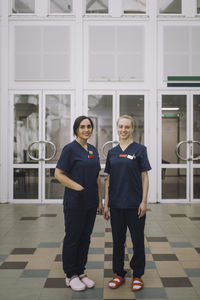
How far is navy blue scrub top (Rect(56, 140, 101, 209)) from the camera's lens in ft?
9.50

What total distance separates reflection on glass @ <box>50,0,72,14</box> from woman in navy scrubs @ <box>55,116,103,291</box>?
5116 millimetres

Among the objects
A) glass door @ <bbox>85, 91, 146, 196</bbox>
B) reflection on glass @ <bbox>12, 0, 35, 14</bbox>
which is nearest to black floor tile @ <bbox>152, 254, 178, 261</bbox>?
glass door @ <bbox>85, 91, 146, 196</bbox>

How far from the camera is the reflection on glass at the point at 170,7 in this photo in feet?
24.2

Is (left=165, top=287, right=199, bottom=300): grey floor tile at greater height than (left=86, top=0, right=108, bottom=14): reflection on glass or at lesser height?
lesser

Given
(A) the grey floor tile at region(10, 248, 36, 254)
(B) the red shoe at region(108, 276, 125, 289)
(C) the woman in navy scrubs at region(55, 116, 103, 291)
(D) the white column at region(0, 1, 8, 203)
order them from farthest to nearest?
(D) the white column at region(0, 1, 8, 203)
(A) the grey floor tile at region(10, 248, 36, 254)
(B) the red shoe at region(108, 276, 125, 289)
(C) the woman in navy scrubs at region(55, 116, 103, 291)

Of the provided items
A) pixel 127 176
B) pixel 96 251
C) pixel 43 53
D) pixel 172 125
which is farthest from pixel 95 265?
pixel 43 53

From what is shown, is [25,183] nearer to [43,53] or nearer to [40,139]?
[40,139]

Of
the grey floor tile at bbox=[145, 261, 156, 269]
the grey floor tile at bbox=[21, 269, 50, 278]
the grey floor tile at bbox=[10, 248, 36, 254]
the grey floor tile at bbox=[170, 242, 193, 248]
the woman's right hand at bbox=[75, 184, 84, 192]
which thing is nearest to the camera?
the woman's right hand at bbox=[75, 184, 84, 192]

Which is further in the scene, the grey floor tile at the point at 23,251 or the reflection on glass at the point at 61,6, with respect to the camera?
the reflection on glass at the point at 61,6

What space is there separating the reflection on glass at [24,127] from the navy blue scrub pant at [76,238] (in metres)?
4.43

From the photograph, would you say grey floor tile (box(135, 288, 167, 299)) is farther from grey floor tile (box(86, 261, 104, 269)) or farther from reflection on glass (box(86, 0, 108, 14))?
reflection on glass (box(86, 0, 108, 14))

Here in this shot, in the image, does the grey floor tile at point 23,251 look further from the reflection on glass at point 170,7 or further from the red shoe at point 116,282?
the reflection on glass at point 170,7

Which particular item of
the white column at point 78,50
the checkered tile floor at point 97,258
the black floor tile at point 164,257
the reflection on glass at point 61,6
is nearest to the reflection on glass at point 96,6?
the white column at point 78,50

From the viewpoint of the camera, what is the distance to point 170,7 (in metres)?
7.39
